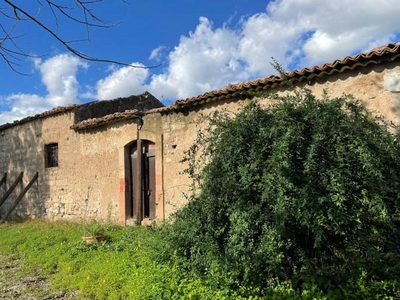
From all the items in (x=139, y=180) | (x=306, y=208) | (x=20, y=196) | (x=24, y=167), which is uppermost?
(x=24, y=167)

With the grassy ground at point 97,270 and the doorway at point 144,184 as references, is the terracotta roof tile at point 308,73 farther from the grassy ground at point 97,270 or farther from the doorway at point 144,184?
the grassy ground at point 97,270

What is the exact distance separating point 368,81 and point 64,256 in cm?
597

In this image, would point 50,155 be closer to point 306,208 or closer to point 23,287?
point 23,287

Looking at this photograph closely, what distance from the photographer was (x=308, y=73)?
6.36 meters

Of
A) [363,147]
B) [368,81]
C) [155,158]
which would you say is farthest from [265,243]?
[155,158]

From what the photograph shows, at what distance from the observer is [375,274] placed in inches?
166

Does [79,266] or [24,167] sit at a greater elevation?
[24,167]

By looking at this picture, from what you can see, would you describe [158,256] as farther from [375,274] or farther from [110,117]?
[110,117]

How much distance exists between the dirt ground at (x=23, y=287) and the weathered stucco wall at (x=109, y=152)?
3.33 metres

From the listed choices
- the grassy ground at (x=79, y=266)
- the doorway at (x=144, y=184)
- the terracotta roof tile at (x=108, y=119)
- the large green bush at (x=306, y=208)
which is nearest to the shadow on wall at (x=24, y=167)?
the terracotta roof tile at (x=108, y=119)

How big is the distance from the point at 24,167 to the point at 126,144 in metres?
5.84

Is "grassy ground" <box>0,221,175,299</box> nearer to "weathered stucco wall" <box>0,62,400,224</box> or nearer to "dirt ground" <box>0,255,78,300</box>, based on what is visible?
"dirt ground" <box>0,255,78,300</box>

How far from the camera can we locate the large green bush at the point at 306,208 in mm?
4273

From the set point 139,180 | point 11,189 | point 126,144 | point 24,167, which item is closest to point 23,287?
point 139,180
